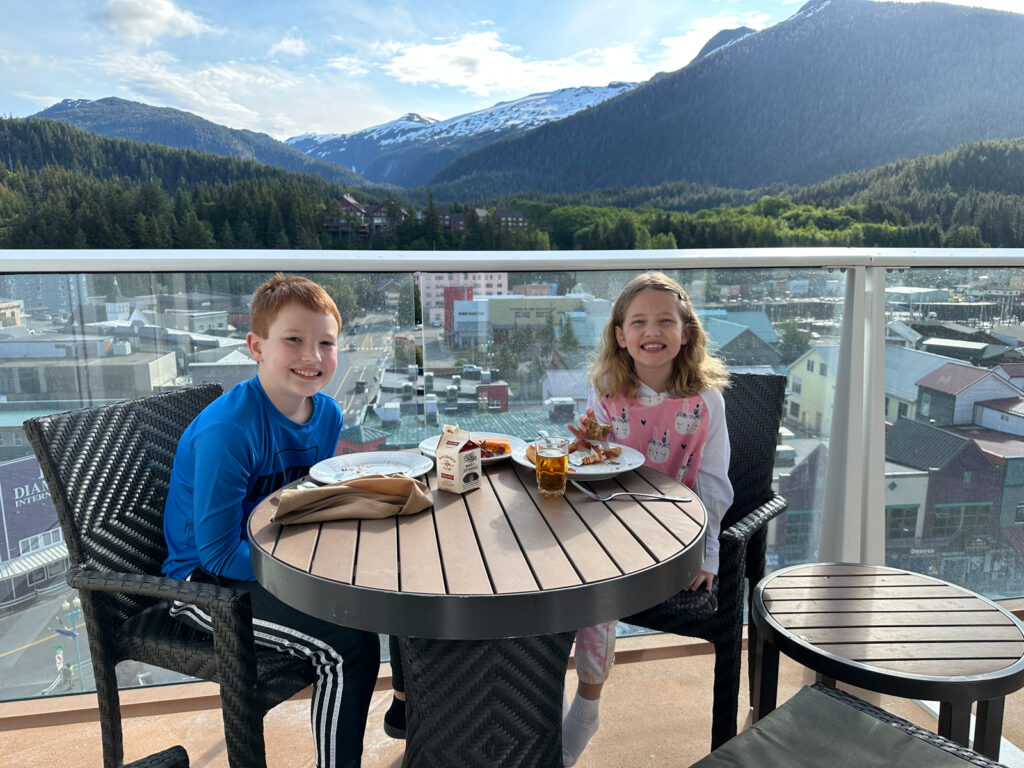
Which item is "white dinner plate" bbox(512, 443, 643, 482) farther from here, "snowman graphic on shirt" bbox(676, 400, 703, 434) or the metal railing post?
the metal railing post

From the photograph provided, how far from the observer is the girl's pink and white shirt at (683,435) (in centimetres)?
177

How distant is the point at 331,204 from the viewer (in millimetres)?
15984

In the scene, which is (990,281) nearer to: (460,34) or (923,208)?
(923,208)

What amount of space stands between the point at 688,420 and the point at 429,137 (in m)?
32.6

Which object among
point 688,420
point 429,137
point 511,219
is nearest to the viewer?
point 688,420

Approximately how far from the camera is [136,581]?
1.22m

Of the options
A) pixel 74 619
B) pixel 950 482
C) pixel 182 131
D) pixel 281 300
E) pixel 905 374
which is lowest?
pixel 74 619

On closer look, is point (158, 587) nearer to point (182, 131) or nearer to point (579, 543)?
point (579, 543)

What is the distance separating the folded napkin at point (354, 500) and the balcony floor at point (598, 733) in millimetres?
934

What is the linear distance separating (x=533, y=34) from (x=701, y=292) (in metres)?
36.3

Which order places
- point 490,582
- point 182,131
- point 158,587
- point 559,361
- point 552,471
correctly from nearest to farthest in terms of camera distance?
1. point 490,582
2. point 158,587
3. point 552,471
4. point 559,361
5. point 182,131

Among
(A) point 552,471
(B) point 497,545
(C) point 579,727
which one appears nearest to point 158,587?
(B) point 497,545

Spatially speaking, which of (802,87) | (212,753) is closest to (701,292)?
(212,753)

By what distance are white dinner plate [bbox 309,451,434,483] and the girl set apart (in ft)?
1.31
